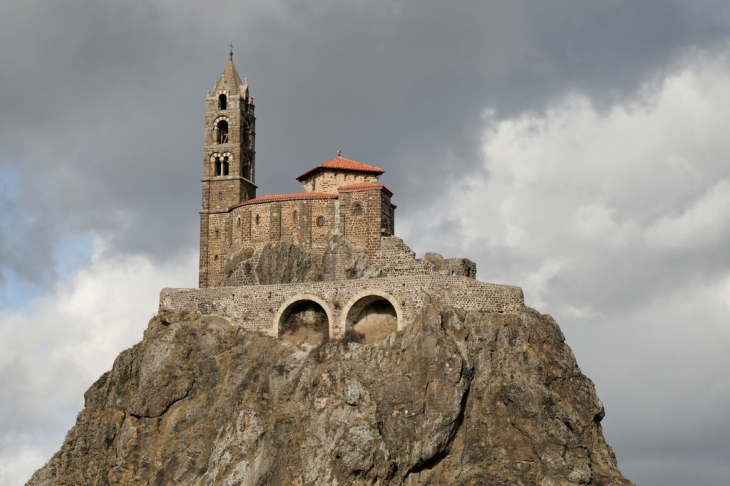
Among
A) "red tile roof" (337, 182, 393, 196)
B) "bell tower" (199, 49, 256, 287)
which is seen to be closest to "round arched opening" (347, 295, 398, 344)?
"red tile roof" (337, 182, 393, 196)

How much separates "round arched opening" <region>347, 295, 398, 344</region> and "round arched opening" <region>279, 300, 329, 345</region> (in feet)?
6.87

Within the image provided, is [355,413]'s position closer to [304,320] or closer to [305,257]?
[304,320]

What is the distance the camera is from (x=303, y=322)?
86812 millimetres

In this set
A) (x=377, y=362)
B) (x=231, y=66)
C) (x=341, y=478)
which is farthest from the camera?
(x=231, y=66)

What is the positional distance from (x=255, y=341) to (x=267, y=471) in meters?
10.6

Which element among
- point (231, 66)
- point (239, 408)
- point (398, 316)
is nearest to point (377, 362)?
point (398, 316)

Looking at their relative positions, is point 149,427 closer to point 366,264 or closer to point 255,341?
point 255,341

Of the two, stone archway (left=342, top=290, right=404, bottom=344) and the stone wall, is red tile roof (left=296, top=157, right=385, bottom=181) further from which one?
stone archway (left=342, top=290, right=404, bottom=344)

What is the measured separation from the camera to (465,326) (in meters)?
81.4

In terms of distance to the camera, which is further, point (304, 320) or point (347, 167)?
point (347, 167)

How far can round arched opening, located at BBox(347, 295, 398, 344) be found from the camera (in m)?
84.1

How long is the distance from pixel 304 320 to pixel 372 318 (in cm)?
477

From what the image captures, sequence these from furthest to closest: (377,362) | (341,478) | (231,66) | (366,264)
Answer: (231,66), (366,264), (377,362), (341,478)

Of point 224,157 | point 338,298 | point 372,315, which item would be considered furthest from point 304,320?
point 224,157
